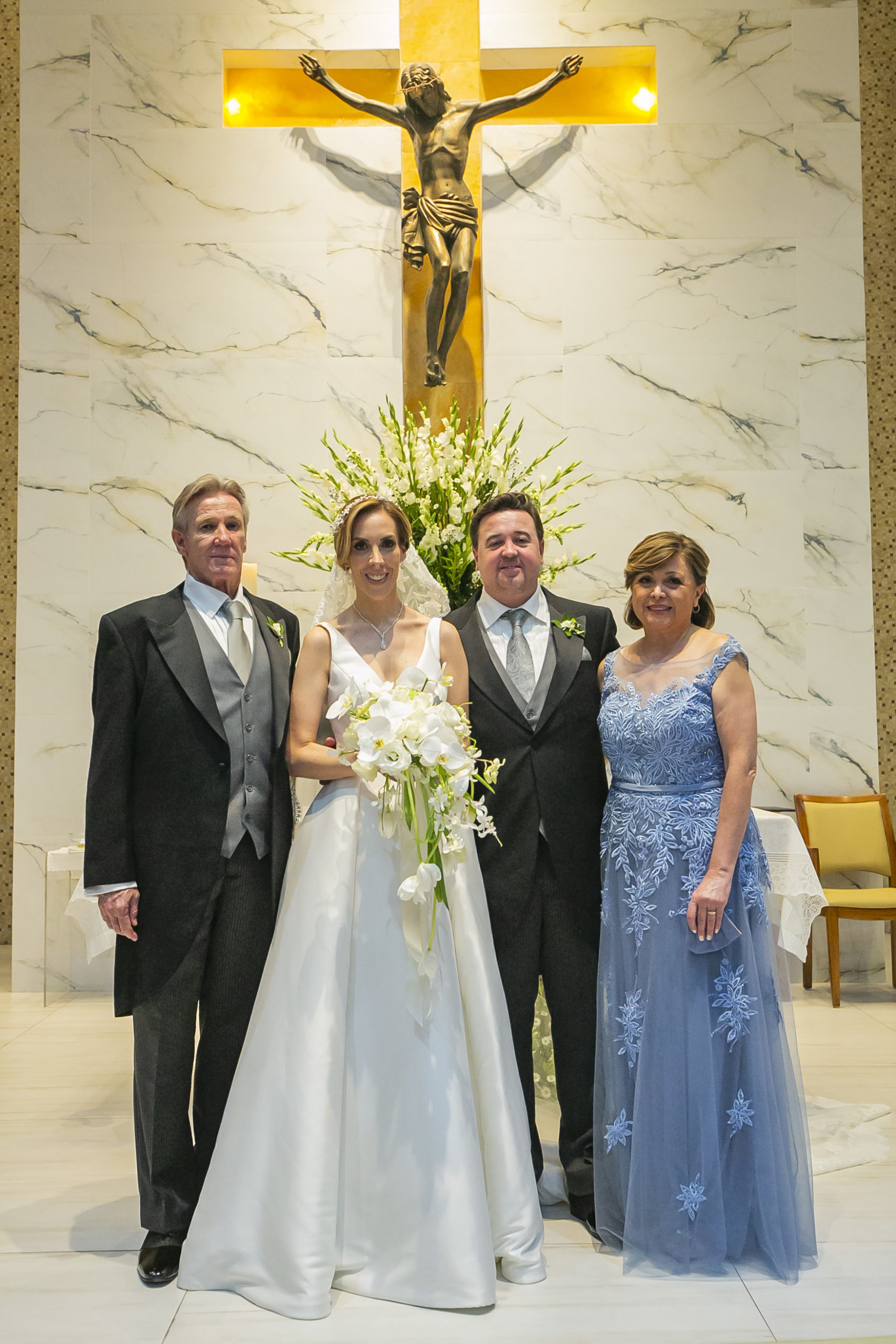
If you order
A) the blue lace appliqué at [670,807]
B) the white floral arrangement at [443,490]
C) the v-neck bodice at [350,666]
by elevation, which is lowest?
the blue lace appliqué at [670,807]

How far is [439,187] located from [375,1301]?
4992mm

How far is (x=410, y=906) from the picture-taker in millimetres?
2543

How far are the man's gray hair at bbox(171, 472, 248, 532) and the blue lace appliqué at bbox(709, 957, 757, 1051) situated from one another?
1646 mm

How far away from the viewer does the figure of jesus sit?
548cm

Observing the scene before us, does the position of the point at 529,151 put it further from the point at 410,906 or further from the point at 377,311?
the point at 410,906

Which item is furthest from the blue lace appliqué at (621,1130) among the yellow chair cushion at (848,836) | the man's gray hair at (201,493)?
the yellow chair cushion at (848,836)

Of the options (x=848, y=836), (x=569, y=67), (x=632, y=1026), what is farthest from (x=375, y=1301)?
(x=569, y=67)

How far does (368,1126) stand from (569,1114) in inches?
26.8

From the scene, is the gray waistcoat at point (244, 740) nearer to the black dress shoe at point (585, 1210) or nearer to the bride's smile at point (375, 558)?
the bride's smile at point (375, 558)

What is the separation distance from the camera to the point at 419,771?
8.00 ft

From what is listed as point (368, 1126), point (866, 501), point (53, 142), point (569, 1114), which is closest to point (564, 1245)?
point (569, 1114)

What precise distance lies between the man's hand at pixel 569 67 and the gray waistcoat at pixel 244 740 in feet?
13.2

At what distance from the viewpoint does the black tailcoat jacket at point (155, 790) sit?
2658mm

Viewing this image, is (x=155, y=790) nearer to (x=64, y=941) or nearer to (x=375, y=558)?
(x=375, y=558)
